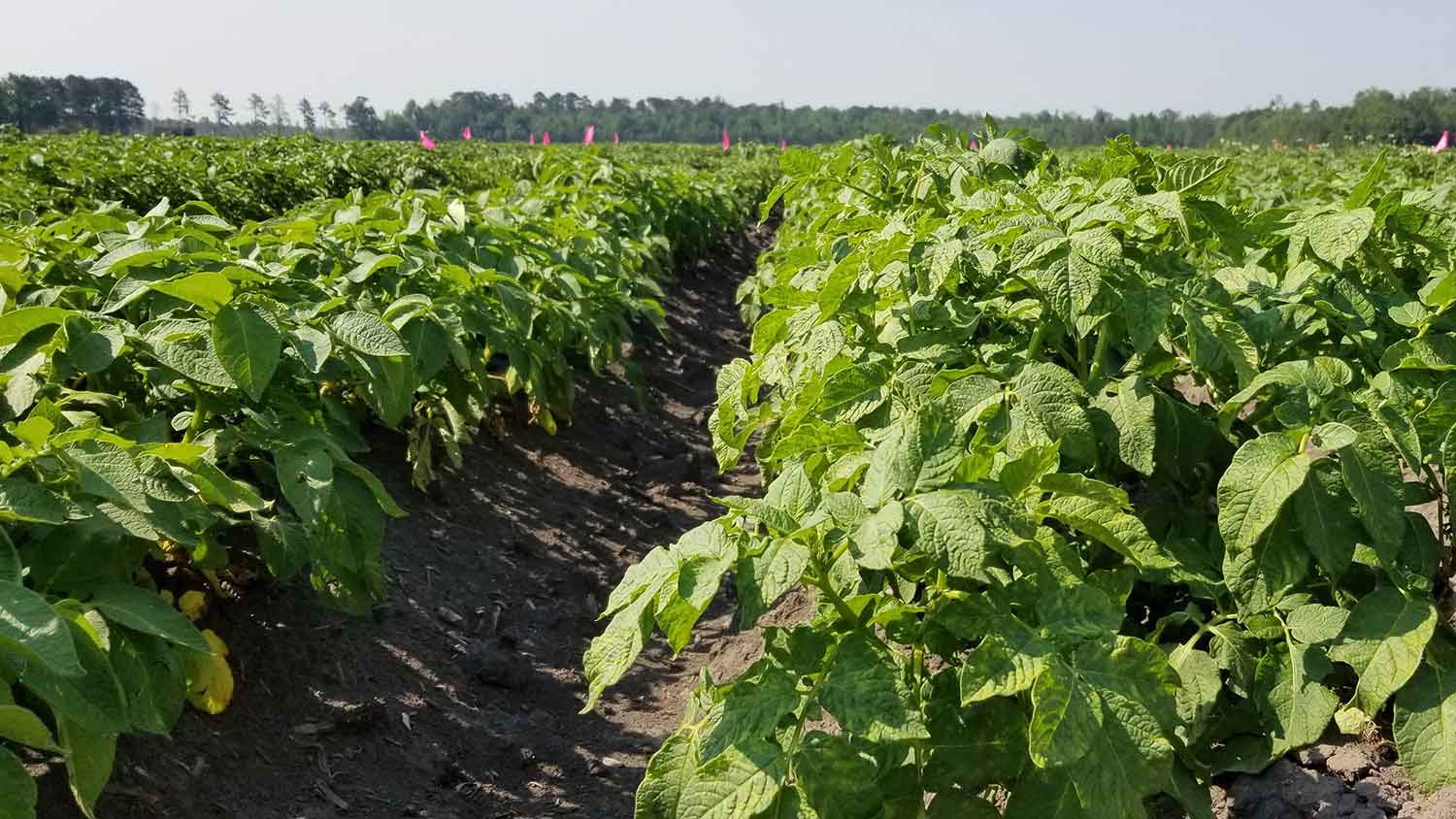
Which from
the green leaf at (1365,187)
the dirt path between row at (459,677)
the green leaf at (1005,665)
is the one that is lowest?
the dirt path between row at (459,677)

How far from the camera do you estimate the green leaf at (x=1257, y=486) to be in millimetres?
1851

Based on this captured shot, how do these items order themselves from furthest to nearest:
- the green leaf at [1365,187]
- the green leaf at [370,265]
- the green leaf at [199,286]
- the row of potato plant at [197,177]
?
1. the row of potato plant at [197,177]
2. the green leaf at [370,265]
3. the green leaf at [1365,187]
4. the green leaf at [199,286]

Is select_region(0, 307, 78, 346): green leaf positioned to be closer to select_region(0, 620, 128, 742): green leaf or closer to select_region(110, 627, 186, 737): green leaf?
select_region(110, 627, 186, 737): green leaf

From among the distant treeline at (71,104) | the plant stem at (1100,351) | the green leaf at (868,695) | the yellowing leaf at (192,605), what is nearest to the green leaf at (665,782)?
the green leaf at (868,695)

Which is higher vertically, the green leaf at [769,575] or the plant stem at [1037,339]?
the plant stem at [1037,339]

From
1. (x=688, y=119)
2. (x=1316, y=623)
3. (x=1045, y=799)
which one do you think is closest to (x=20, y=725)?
(x=1045, y=799)

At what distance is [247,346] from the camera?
238 centimetres

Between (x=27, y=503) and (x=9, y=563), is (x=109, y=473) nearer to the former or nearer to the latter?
(x=27, y=503)

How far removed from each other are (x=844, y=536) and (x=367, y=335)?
1.52m

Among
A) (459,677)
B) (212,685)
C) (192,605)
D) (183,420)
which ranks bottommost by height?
(459,677)

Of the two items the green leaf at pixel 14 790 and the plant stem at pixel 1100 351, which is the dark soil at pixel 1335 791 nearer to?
the plant stem at pixel 1100 351

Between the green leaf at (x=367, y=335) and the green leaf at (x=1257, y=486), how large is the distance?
1795 mm

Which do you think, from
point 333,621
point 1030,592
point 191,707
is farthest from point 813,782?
point 333,621

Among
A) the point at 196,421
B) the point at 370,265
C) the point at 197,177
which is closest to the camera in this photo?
the point at 196,421
